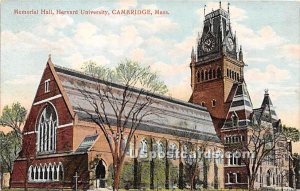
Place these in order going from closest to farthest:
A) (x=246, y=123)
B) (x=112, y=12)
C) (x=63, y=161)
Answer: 1. (x=112, y=12)
2. (x=63, y=161)
3. (x=246, y=123)

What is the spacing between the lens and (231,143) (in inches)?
1276

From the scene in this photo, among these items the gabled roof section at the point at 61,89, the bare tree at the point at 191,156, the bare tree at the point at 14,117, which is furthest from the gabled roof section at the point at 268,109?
the bare tree at the point at 14,117

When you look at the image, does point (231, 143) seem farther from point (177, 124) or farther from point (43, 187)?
point (43, 187)

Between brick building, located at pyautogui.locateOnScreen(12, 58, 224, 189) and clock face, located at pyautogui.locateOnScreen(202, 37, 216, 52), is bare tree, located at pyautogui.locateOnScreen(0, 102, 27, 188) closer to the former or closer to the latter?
brick building, located at pyautogui.locateOnScreen(12, 58, 224, 189)

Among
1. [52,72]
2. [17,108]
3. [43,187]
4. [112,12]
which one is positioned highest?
[112,12]

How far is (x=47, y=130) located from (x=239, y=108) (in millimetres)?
13651

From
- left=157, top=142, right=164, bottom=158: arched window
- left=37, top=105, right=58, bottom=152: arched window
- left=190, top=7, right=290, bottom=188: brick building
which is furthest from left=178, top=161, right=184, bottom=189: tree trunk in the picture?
left=37, top=105, right=58, bottom=152: arched window

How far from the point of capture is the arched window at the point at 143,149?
27234mm

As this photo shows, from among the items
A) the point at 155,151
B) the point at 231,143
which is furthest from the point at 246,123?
the point at 155,151

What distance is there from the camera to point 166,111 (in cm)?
2962

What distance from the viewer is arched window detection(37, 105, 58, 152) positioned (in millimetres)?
25609

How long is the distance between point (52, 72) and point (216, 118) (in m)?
13.3

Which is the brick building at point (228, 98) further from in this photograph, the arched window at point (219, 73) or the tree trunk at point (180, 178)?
the tree trunk at point (180, 178)

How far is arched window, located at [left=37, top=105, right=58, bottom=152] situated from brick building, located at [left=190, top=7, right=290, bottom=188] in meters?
9.33
